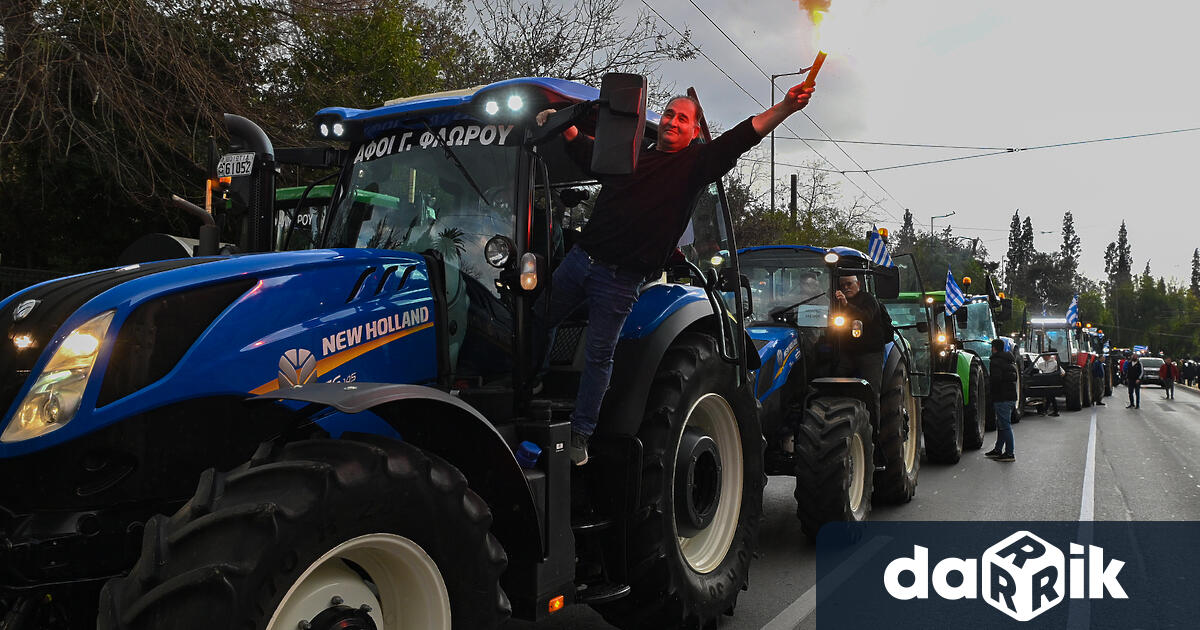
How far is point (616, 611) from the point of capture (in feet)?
14.0

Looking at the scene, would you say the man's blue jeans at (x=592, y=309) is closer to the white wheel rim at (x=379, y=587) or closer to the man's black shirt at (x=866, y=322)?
the white wheel rim at (x=379, y=587)

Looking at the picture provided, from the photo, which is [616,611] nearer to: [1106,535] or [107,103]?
[1106,535]

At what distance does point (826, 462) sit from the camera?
6785 millimetres

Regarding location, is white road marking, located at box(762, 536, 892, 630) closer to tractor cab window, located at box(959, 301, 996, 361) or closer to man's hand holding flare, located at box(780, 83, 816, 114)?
man's hand holding flare, located at box(780, 83, 816, 114)

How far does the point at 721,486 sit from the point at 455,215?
7.18 feet

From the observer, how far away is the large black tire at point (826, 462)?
6781 mm

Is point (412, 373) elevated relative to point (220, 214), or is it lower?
lower

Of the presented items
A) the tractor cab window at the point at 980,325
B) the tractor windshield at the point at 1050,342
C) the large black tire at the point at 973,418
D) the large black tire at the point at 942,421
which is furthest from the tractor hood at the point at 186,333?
the tractor windshield at the point at 1050,342

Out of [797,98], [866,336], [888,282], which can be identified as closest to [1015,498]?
[888,282]

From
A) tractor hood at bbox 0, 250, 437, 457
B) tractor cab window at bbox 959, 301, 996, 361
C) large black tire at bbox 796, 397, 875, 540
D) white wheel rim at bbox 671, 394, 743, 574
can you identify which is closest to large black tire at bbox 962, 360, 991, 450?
tractor cab window at bbox 959, 301, 996, 361

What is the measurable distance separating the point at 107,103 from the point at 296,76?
338cm

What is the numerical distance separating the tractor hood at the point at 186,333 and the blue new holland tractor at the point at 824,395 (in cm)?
429

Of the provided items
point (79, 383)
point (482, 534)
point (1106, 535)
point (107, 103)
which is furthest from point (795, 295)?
point (107, 103)

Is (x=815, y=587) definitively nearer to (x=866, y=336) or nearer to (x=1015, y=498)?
(x=866, y=336)
